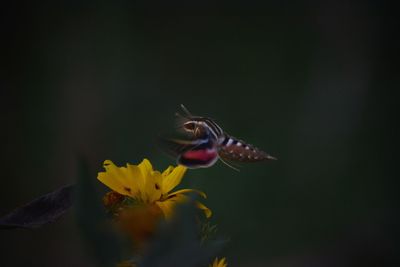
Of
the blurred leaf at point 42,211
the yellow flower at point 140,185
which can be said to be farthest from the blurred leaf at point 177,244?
the yellow flower at point 140,185

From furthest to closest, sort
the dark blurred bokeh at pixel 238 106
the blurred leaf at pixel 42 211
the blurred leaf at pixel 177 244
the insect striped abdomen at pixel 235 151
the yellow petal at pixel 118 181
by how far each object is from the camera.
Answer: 1. the dark blurred bokeh at pixel 238 106
2. the insect striped abdomen at pixel 235 151
3. the yellow petal at pixel 118 181
4. the blurred leaf at pixel 42 211
5. the blurred leaf at pixel 177 244

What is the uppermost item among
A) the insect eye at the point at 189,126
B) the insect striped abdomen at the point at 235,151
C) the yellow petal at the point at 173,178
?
the insect eye at the point at 189,126

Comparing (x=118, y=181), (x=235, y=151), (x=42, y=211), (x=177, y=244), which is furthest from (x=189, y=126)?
(x=177, y=244)

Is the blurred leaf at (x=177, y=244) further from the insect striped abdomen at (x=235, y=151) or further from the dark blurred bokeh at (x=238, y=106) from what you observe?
the dark blurred bokeh at (x=238, y=106)

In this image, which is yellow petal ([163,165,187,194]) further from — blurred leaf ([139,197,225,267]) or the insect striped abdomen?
blurred leaf ([139,197,225,267])

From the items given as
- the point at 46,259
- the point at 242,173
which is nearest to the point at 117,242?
the point at 46,259

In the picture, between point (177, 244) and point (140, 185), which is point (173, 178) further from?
point (177, 244)

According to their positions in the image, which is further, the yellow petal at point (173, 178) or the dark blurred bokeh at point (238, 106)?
the dark blurred bokeh at point (238, 106)
